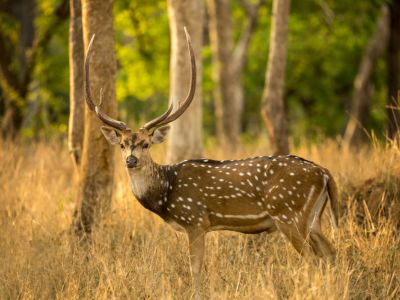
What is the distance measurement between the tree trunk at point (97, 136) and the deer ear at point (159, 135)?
3.44 feet

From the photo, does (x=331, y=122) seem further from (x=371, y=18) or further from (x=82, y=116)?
(x=82, y=116)

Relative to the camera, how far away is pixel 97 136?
347 inches

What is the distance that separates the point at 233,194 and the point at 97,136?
2035mm

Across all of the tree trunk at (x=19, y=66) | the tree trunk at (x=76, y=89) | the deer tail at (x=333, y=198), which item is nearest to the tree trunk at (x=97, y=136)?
the tree trunk at (x=76, y=89)

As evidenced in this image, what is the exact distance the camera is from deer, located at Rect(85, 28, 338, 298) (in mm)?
7211

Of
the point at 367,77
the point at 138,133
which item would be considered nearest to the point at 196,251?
the point at 138,133

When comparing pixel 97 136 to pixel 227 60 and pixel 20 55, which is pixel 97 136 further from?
pixel 227 60

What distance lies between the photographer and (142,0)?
1862 cm

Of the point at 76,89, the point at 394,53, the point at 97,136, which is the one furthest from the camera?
the point at 394,53

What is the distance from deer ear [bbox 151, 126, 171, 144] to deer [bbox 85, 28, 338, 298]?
40 mm

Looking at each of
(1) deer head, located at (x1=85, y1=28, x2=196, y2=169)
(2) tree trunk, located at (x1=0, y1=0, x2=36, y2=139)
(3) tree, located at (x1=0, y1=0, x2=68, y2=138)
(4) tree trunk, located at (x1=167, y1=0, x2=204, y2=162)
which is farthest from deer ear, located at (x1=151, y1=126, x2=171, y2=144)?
(2) tree trunk, located at (x1=0, y1=0, x2=36, y2=139)

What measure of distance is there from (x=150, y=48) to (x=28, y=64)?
5194 millimetres

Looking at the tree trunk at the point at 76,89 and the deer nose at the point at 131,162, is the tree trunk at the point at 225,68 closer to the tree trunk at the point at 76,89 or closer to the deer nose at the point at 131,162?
the tree trunk at the point at 76,89

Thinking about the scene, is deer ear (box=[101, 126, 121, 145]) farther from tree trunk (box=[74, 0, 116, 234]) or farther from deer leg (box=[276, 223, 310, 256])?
deer leg (box=[276, 223, 310, 256])
